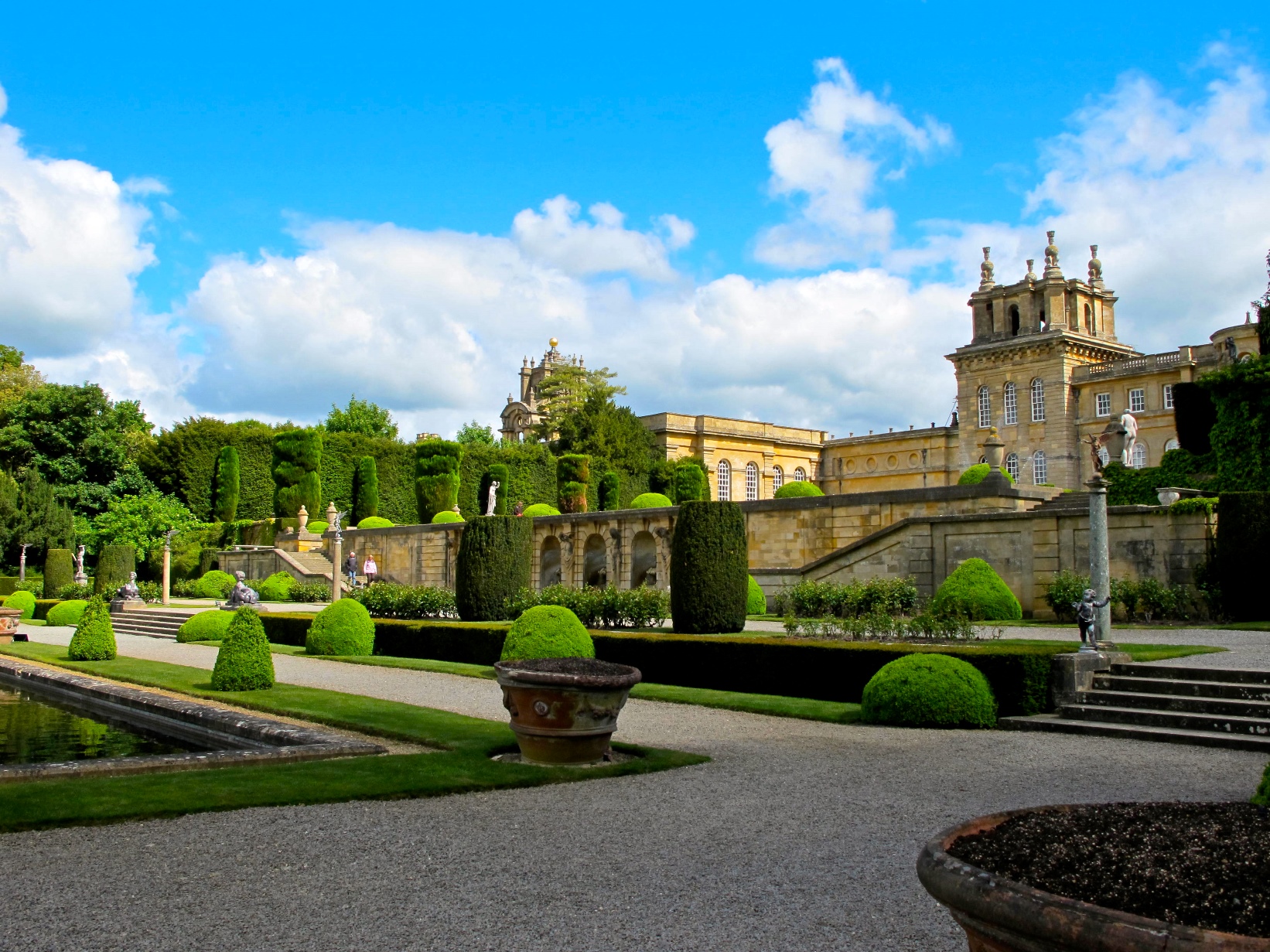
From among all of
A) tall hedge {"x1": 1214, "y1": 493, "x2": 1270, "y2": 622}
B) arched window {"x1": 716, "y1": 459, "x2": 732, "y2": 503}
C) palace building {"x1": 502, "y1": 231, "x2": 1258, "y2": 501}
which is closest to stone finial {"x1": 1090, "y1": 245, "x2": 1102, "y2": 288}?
palace building {"x1": 502, "y1": 231, "x2": 1258, "y2": 501}

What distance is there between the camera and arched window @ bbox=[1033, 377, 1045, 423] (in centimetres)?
5516

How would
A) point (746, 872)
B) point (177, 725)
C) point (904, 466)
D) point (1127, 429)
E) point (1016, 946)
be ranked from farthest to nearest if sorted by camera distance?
point (904, 466)
point (1127, 429)
point (177, 725)
point (746, 872)
point (1016, 946)

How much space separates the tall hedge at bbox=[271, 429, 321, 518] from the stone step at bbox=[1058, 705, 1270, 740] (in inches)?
1634

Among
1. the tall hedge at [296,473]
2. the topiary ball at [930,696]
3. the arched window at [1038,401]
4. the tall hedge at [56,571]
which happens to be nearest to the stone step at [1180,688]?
the topiary ball at [930,696]

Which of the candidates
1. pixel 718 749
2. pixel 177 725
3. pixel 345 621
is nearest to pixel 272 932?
pixel 718 749

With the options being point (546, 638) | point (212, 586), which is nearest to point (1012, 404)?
point (212, 586)

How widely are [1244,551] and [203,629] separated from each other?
68.8ft

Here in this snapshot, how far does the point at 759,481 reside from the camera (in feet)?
222

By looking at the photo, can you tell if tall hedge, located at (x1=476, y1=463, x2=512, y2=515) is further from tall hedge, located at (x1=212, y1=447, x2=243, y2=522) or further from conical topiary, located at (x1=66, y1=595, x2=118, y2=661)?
conical topiary, located at (x1=66, y1=595, x2=118, y2=661)

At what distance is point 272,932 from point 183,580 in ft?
138

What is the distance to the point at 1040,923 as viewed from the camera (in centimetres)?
254

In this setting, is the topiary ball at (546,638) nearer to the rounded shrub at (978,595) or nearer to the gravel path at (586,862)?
the gravel path at (586,862)

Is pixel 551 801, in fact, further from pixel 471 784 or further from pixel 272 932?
pixel 272 932

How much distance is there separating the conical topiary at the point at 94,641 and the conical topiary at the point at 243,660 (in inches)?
238
